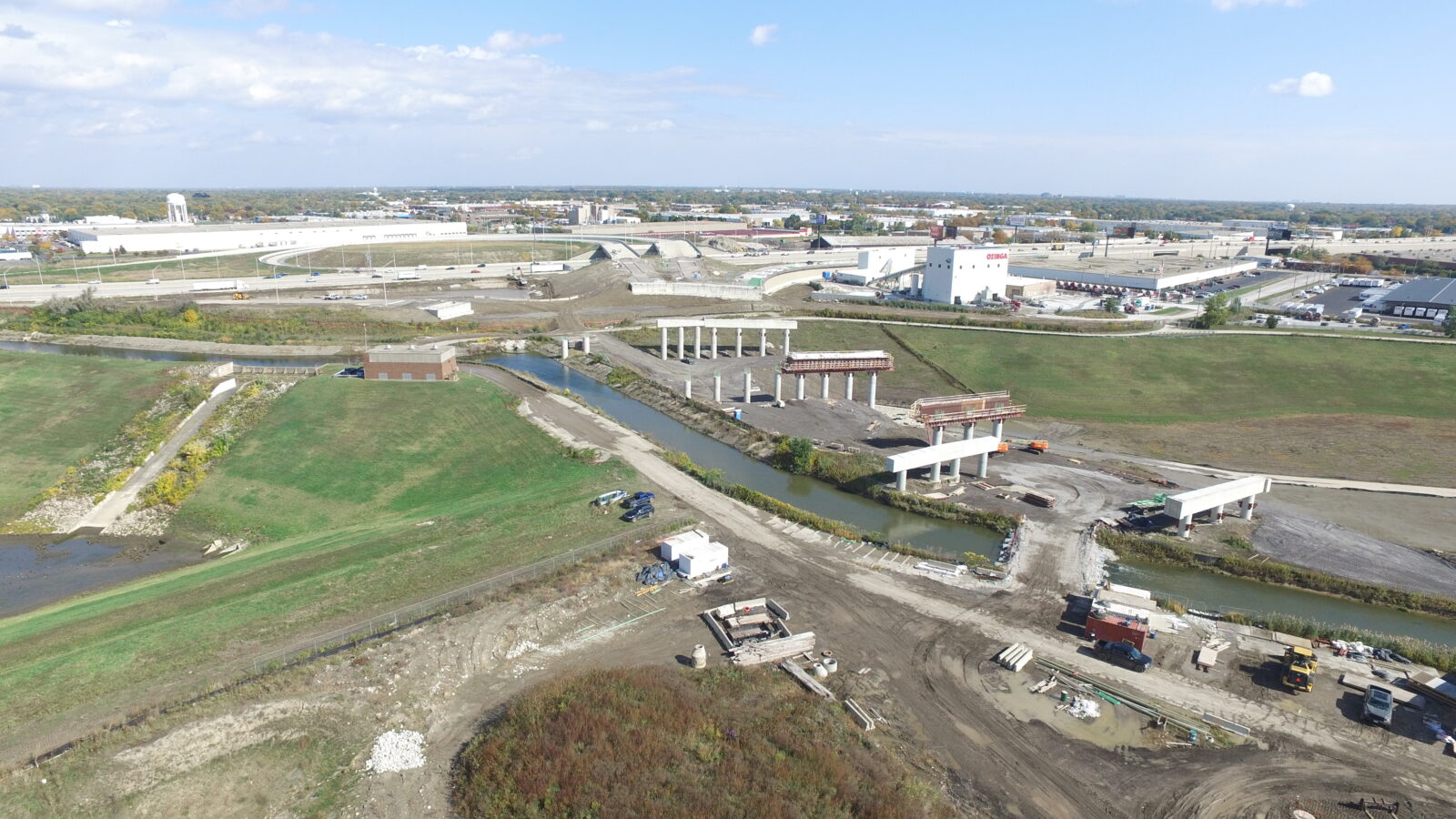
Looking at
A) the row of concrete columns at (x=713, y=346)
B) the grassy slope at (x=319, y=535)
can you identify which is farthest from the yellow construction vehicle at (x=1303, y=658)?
the row of concrete columns at (x=713, y=346)

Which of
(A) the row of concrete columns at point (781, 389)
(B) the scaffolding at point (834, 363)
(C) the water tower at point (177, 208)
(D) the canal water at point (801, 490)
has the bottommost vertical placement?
(D) the canal water at point (801, 490)

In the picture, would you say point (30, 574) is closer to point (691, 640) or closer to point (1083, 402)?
point (691, 640)

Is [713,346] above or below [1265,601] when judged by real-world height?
above

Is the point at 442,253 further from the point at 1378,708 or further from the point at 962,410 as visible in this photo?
the point at 1378,708

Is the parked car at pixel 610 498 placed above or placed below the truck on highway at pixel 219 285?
below

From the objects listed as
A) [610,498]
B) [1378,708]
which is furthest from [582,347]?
[1378,708]

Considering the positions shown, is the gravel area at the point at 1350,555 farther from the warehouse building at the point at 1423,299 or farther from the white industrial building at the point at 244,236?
the white industrial building at the point at 244,236
